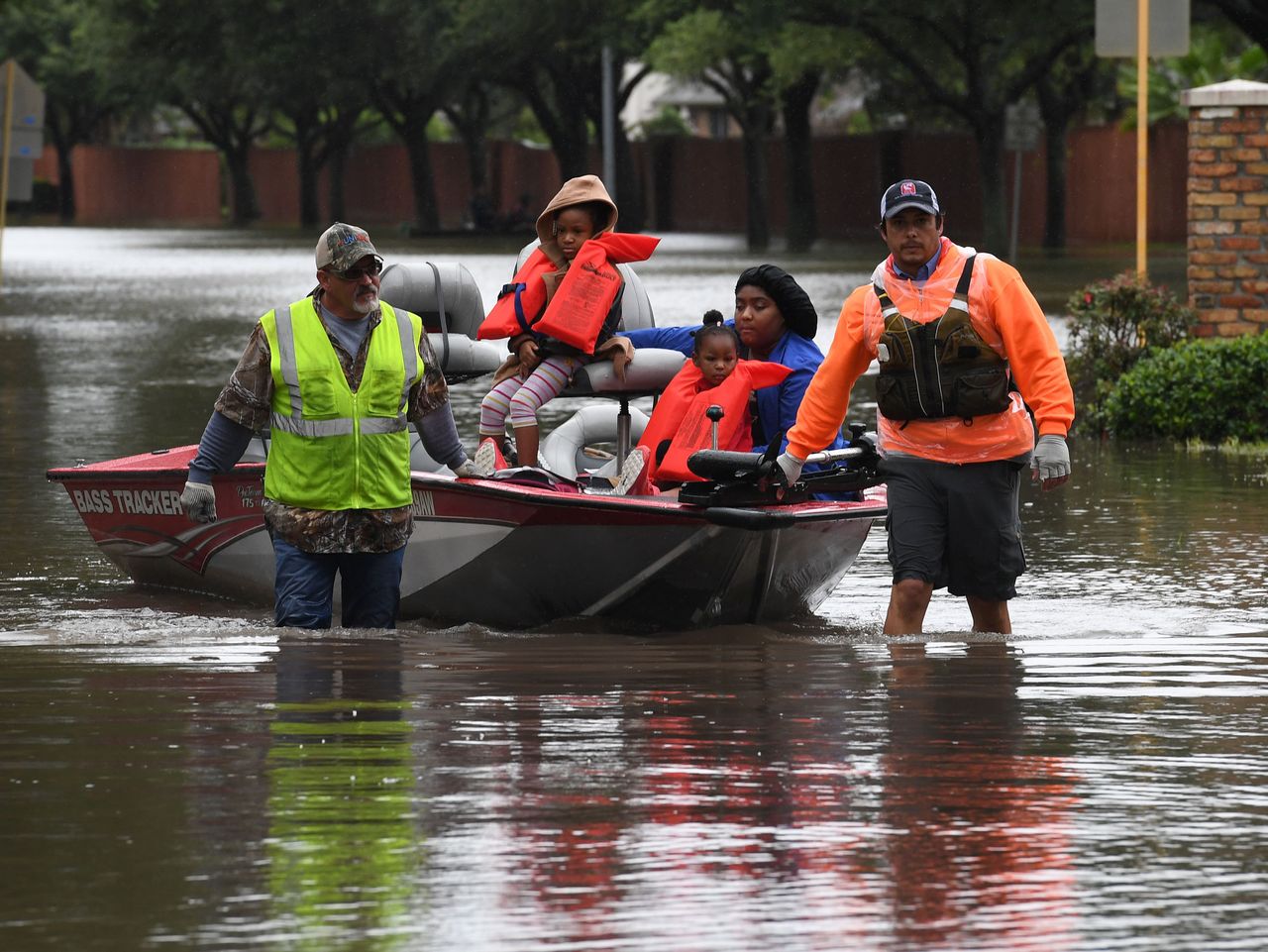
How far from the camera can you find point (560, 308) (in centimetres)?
941

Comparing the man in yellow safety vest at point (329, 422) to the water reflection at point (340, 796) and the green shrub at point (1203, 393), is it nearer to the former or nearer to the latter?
the water reflection at point (340, 796)

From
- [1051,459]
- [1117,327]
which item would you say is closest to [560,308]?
[1051,459]

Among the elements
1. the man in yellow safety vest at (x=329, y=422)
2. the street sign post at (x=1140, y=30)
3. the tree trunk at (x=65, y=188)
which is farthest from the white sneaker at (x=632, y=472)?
the tree trunk at (x=65, y=188)

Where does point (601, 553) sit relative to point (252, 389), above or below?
below

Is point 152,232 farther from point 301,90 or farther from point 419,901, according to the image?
point 419,901

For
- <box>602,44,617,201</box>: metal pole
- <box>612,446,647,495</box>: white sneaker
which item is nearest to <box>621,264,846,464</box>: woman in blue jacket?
<box>612,446,647,495</box>: white sneaker

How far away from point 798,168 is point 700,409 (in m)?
42.3

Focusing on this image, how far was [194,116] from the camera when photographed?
261 ft

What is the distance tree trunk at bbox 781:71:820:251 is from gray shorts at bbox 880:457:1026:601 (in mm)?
42159

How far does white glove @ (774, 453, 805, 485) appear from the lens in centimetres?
812

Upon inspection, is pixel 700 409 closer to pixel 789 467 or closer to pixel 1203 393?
pixel 789 467

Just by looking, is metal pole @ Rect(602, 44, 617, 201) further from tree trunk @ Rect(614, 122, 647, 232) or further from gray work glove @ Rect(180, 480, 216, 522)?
gray work glove @ Rect(180, 480, 216, 522)

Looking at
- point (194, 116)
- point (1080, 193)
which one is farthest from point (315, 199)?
point (1080, 193)

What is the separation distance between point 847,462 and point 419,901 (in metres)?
3.73
